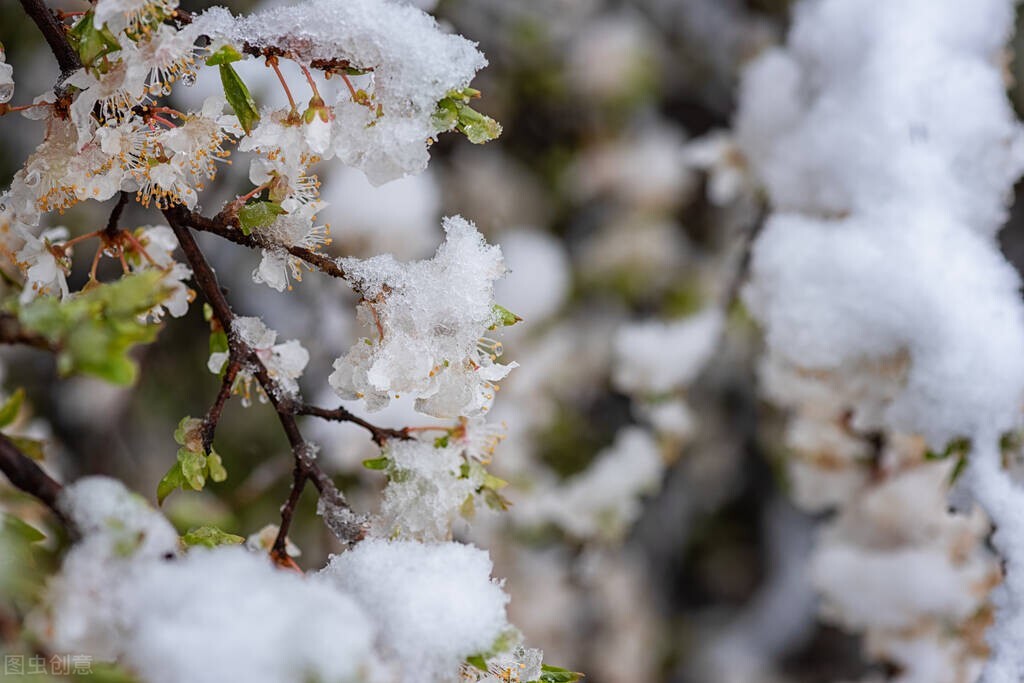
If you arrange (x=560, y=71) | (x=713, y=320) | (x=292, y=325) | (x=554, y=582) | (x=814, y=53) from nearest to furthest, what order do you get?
(x=814, y=53) → (x=713, y=320) → (x=292, y=325) → (x=554, y=582) → (x=560, y=71)

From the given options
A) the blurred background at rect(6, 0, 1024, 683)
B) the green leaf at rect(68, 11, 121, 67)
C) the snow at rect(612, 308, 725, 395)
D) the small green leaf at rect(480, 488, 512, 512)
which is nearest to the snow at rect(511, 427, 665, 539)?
the blurred background at rect(6, 0, 1024, 683)

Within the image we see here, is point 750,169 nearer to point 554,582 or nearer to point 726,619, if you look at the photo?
point 554,582

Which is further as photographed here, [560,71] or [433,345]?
[560,71]

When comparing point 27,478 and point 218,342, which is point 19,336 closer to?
point 27,478

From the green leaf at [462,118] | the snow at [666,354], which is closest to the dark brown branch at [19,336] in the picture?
the green leaf at [462,118]

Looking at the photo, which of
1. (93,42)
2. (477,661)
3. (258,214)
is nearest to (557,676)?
(477,661)

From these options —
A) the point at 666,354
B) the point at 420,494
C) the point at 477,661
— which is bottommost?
the point at 477,661

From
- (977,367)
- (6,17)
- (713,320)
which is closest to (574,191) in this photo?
(713,320)
